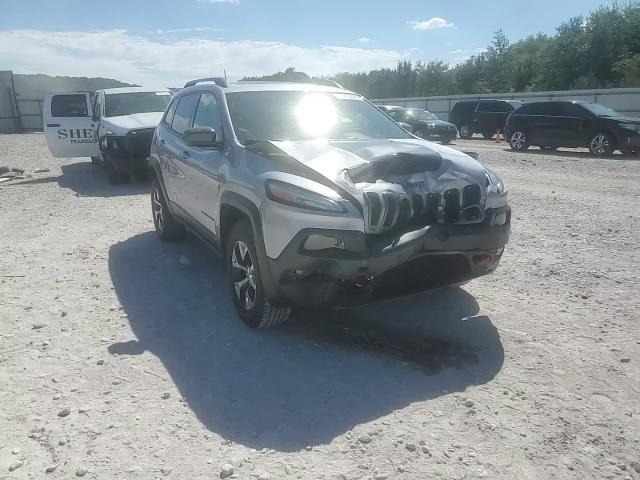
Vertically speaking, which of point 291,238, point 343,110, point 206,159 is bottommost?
point 291,238

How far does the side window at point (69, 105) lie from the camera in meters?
12.3

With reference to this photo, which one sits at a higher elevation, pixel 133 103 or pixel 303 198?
pixel 133 103

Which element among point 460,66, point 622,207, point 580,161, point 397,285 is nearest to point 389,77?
point 460,66

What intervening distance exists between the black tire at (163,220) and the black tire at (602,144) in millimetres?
12970

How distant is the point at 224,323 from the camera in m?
4.07

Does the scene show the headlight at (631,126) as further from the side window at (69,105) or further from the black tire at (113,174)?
the side window at (69,105)

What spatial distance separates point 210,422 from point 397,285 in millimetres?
1412

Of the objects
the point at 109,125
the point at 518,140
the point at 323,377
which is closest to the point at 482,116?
the point at 518,140

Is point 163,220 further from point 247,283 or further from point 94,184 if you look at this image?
point 94,184

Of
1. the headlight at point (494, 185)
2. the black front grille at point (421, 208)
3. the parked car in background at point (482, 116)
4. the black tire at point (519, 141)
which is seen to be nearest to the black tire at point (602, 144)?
the black tire at point (519, 141)

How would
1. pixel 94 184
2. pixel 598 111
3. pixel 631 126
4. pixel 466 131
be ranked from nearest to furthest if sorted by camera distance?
pixel 94 184, pixel 631 126, pixel 598 111, pixel 466 131

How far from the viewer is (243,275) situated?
3.92 metres

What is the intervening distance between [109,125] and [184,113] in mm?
5792

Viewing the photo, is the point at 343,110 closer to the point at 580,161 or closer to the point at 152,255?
the point at 152,255
